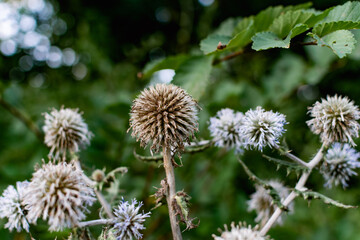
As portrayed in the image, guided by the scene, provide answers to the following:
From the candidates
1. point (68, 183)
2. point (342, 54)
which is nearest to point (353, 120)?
point (342, 54)

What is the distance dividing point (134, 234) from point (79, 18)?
662 cm

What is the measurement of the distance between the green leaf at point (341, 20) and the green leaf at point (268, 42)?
184 millimetres

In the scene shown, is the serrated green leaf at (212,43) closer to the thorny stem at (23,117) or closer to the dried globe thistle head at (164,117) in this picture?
the dried globe thistle head at (164,117)

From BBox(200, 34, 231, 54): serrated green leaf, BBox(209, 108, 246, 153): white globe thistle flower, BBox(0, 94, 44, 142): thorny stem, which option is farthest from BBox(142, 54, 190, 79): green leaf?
BBox(0, 94, 44, 142): thorny stem

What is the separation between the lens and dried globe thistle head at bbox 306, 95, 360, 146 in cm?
172

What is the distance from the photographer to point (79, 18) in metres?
7.10

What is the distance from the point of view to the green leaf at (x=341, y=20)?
1.66 m

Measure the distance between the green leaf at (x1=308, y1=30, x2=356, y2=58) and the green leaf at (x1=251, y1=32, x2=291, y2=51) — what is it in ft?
0.54

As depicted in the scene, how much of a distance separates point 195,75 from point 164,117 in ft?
2.56

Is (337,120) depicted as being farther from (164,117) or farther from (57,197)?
(57,197)

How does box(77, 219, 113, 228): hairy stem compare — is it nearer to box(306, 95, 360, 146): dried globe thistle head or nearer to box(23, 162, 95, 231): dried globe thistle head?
box(23, 162, 95, 231): dried globe thistle head

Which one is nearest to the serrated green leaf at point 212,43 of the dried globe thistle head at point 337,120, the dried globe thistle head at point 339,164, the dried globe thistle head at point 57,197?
the dried globe thistle head at point 337,120

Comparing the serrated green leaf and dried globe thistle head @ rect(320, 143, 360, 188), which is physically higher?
the serrated green leaf

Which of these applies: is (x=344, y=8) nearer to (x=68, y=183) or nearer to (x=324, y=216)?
(x=68, y=183)
